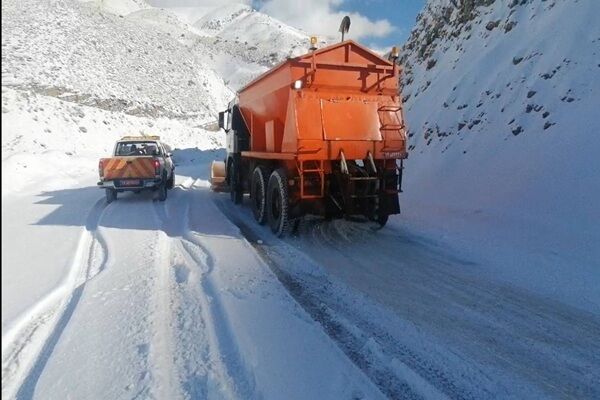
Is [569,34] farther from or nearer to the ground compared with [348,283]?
farther from the ground

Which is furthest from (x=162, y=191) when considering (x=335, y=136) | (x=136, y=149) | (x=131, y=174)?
(x=335, y=136)

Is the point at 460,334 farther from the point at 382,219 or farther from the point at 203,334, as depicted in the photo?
the point at 382,219

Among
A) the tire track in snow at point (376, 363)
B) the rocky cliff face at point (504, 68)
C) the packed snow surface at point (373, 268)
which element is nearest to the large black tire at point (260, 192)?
the packed snow surface at point (373, 268)

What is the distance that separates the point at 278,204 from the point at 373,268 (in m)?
2.73

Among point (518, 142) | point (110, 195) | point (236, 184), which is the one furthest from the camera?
point (236, 184)

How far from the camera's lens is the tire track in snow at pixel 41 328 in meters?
3.31

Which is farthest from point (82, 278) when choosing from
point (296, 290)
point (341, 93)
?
point (341, 93)

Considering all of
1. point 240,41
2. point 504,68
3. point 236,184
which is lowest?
point 236,184

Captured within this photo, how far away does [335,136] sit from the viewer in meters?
7.87

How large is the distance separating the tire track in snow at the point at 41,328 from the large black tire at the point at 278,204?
2.99m

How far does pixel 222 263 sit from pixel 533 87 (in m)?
9.78

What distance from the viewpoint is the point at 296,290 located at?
530cm

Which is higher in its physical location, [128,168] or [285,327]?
[128,168]

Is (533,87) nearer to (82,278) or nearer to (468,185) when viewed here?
(468,185)
